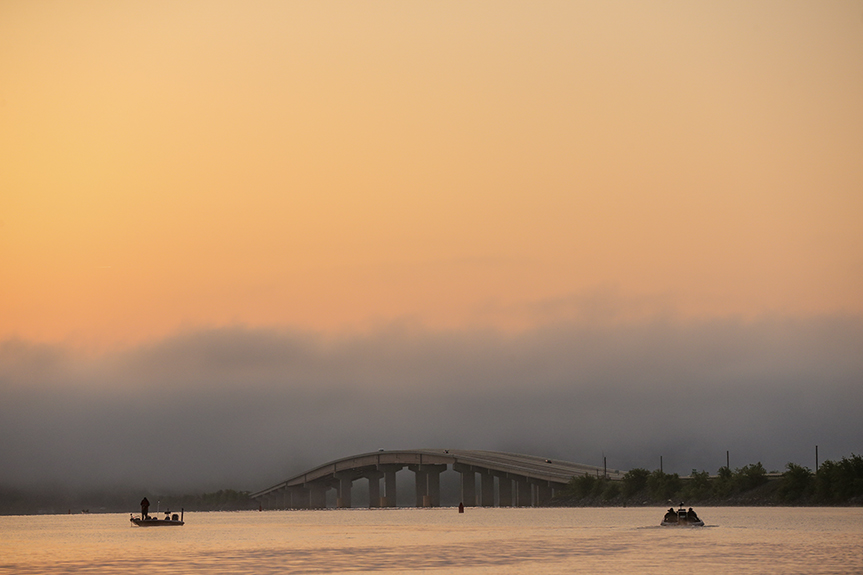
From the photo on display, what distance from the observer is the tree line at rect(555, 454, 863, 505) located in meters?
150

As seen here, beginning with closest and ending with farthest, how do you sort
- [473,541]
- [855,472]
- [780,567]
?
1. [780,567]
2. [473,541]
3. [855,472]

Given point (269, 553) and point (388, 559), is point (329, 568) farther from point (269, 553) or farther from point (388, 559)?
point (269, 553)

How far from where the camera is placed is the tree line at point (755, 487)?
490ft

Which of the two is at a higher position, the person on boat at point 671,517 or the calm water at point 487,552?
the person on boat at point 671,517

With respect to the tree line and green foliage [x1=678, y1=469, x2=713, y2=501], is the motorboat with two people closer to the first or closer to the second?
the tree line

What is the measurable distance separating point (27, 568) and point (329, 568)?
1600 cm

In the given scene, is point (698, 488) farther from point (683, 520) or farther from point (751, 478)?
point (683, 520)

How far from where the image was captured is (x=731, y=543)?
67.6 m

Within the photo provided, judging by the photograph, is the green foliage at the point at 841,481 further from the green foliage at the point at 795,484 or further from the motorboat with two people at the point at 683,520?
the motorboat with two people at the point at 683,520

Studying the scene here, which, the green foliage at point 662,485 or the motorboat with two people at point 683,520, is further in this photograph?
the green foliage at point 662,485

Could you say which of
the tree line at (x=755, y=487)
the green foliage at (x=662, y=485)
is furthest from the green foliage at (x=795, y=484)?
the green foliage at (x=662, y=485)

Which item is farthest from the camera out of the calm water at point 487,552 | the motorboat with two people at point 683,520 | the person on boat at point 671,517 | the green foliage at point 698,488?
Answer: the green foliage at point 698,488

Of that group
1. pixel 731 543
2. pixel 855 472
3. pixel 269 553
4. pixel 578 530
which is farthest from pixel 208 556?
pixel 855 472

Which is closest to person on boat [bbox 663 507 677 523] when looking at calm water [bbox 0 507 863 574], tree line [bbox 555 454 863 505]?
calm water [bbox 0 507 863 574]
